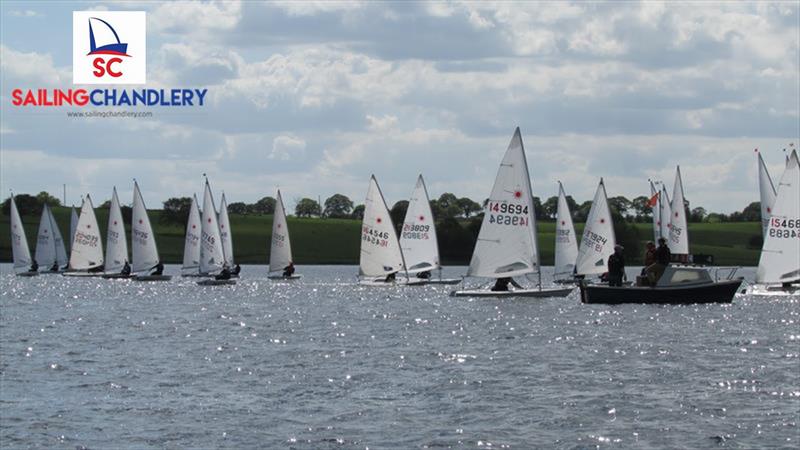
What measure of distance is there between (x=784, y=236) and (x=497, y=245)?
14.5m

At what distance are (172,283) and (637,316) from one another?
58875mm

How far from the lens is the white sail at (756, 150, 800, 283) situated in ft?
235

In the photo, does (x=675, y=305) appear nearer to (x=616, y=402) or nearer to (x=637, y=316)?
(x=637, y=316)

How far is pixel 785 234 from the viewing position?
72.1m

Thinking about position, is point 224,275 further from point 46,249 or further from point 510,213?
point 46,249

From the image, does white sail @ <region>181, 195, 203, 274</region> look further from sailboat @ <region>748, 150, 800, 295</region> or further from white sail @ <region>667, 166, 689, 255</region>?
sailboat @ <region>748, 150, 800, 295</region>

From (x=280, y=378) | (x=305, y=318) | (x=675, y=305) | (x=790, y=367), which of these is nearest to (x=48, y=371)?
(x=280, y=378)

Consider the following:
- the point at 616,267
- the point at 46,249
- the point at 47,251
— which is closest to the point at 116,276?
the point at 47,251

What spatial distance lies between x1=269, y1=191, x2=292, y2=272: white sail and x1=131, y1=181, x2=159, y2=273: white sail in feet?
29.0

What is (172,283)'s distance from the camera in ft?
368

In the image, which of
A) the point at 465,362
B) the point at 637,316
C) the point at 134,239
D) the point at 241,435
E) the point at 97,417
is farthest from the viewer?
the point at 134,239

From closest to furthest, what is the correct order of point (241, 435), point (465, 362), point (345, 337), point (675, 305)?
point (241, 435) < point (465, 362) < point (345, 337) < point (675, 305)

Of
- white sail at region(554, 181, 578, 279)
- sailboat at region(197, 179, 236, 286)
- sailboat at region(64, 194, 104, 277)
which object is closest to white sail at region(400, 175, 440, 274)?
white sail at region(554, 181, 578, 279)

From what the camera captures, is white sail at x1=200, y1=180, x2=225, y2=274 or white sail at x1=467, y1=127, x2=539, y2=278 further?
white sail at x1=200, y1=180, x2=225, y2=274
